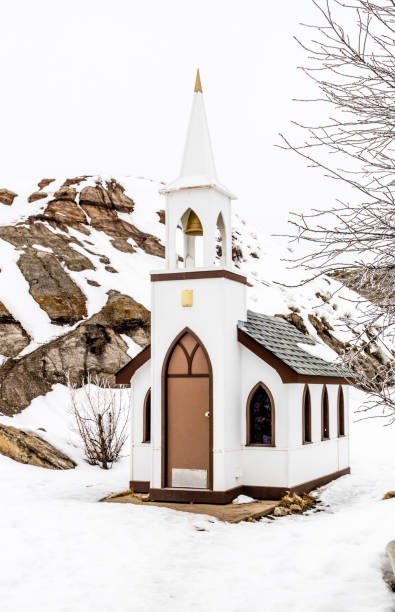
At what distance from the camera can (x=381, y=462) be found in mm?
18828

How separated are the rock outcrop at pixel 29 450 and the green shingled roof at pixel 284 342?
18.8 feet

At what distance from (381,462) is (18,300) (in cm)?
1427

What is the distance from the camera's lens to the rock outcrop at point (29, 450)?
16469 millimetres

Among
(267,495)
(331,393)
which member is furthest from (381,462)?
(267,495)

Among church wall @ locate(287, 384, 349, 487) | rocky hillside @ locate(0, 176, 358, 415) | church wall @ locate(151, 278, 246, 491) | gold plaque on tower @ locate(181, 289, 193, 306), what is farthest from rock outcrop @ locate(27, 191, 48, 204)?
gold plaque on tower @ locate(181, 289, 193, 306)

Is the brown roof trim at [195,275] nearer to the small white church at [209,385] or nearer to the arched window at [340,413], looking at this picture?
the small white church at [209,385]

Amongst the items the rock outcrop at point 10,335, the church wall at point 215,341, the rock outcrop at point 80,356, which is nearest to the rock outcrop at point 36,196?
the rock outcrop at point 80,356

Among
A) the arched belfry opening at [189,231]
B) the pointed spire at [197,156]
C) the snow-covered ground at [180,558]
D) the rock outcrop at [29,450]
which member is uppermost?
the pointed spire at [197,156]

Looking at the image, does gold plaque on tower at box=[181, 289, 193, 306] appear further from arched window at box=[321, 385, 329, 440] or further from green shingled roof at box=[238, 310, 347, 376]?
arched window at box=[321, 385, 329, 440]

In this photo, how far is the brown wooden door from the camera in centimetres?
1366

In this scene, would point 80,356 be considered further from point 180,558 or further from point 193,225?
point 180,558

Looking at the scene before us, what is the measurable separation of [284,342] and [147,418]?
3475 millimetres

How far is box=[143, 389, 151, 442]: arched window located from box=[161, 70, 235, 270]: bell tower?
9.31 ft

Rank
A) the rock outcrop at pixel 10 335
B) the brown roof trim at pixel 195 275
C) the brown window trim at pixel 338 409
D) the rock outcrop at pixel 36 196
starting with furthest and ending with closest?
the rock outcrop at pixel 36 196, the rock outcrop at pixel 10 335, the brown window trim at pixel 338 409, the brown roof trim at pixel 195 275
